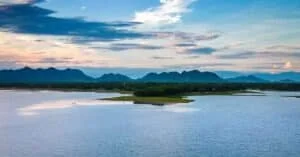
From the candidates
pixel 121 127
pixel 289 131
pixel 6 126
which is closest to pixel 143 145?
pixel 121 127

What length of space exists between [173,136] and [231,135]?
492cm

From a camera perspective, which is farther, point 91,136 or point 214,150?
point 91,136

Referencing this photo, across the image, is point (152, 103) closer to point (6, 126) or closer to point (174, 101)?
point (174, 101)

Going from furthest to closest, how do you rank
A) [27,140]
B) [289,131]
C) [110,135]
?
[289,131] < [110,135] < [27,140]

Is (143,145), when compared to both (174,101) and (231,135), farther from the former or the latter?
(174,101)

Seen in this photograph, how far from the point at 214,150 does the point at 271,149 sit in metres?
4.14

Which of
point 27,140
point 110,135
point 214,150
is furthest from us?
point 110,135

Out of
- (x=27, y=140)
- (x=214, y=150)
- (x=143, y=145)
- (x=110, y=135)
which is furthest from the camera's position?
(x=110, y=135)

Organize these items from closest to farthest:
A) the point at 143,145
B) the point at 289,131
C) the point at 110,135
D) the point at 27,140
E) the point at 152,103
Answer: the point at 143,145, the point at 27,140, the point at 110,135, the point at 289,131, the point at 152,103

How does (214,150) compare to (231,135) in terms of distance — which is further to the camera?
(231,135)

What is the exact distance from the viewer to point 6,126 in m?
49.0

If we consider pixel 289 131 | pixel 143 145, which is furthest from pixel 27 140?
pixel 289 131

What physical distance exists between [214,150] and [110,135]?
36.8ft

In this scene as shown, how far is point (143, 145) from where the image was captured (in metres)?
35.1
